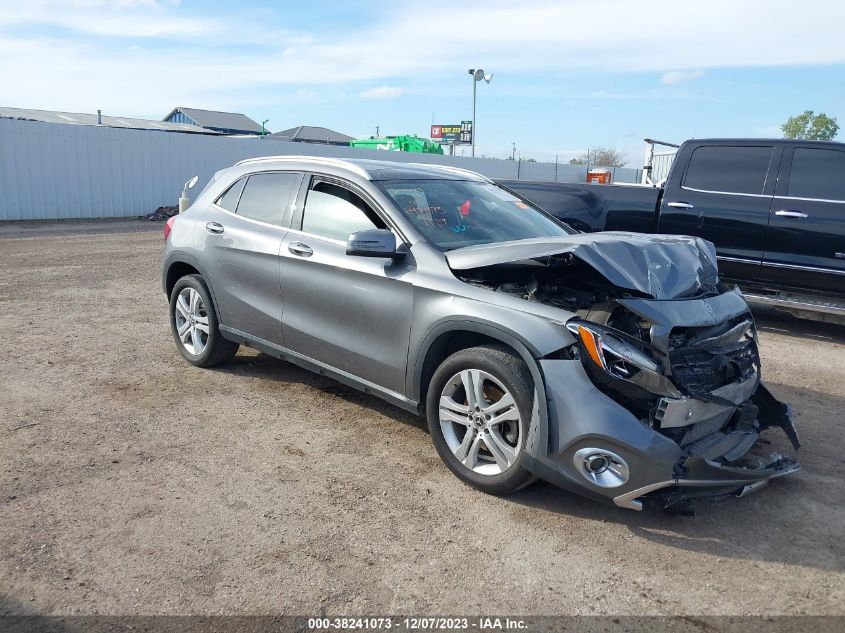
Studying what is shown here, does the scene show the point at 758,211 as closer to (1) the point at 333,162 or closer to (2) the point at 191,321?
(1) the point at 333,162

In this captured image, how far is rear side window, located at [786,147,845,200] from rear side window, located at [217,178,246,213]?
5.69 m

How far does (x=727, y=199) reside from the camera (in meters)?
7.97

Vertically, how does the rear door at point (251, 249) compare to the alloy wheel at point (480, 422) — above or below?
above

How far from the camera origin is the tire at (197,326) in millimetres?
5805

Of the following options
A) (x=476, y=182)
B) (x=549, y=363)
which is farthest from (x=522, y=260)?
(x=476, y=182)

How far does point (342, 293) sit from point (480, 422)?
134 centimetres

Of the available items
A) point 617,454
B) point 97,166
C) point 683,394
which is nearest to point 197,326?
point 617,454

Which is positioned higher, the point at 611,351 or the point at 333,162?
the point at 333,162

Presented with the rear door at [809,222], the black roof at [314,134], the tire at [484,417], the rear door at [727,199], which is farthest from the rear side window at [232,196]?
the black roof at [314,134]

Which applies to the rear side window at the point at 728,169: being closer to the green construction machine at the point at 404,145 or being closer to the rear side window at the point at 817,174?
the rear side window at the point at 817,174

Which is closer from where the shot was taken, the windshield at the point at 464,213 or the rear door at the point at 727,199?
the windshield at the point at 464,213

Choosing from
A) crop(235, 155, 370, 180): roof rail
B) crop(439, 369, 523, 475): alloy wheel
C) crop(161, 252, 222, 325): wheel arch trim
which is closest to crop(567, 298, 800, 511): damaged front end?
crop(439, 369, 523, 475): alloy wheel

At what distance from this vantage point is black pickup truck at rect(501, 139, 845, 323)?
7441 mm

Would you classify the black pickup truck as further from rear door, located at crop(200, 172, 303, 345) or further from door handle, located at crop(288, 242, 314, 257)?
door handle, located at crop(288, 242, 314, 257)
